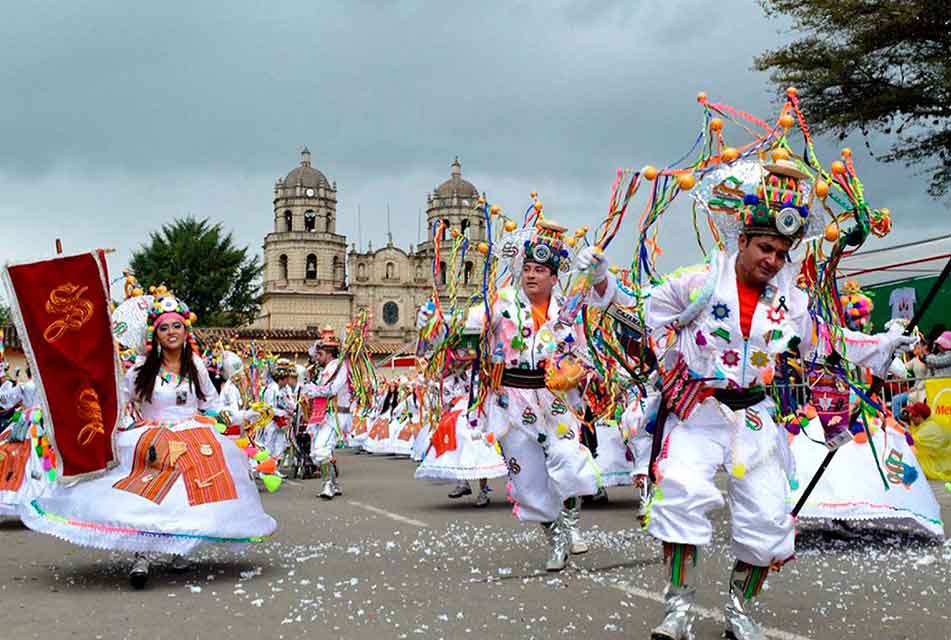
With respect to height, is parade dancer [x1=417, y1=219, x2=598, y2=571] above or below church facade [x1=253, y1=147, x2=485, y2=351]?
below

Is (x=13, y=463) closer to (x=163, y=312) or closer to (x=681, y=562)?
(x=163, y=312)

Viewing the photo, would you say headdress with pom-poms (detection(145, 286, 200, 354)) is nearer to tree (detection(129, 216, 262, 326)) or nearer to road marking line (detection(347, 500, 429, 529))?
road marking line (detection(347, 500, 429, 529))

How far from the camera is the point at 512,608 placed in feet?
17.7

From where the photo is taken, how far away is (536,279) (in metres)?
7.11

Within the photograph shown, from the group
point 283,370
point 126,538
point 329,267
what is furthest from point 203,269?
point 126,538

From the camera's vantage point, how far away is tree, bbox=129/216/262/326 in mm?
63625

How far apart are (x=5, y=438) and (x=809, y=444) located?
706cm

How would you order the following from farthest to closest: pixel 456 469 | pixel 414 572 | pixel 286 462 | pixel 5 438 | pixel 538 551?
pixel 286 462, pixel 456 469, pixel 5 438, pixel 538 551, pixel 414 572

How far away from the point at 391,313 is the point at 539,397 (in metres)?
95.4

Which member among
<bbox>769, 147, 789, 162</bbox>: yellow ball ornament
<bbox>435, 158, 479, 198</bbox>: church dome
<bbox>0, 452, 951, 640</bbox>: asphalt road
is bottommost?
<bbox>0, 452, 951, 640</bbox>: asphalt road

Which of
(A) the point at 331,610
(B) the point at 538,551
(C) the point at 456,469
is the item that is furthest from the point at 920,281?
(A) the point at 331,610

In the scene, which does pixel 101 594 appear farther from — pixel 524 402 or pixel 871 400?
pixel 871 400

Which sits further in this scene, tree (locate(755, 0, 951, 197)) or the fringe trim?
tree (locate(755, 0, 951, 197))

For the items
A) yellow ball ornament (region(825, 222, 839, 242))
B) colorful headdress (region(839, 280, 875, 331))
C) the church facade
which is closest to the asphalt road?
colorful headdress (region(839, 280, 875, 331))
